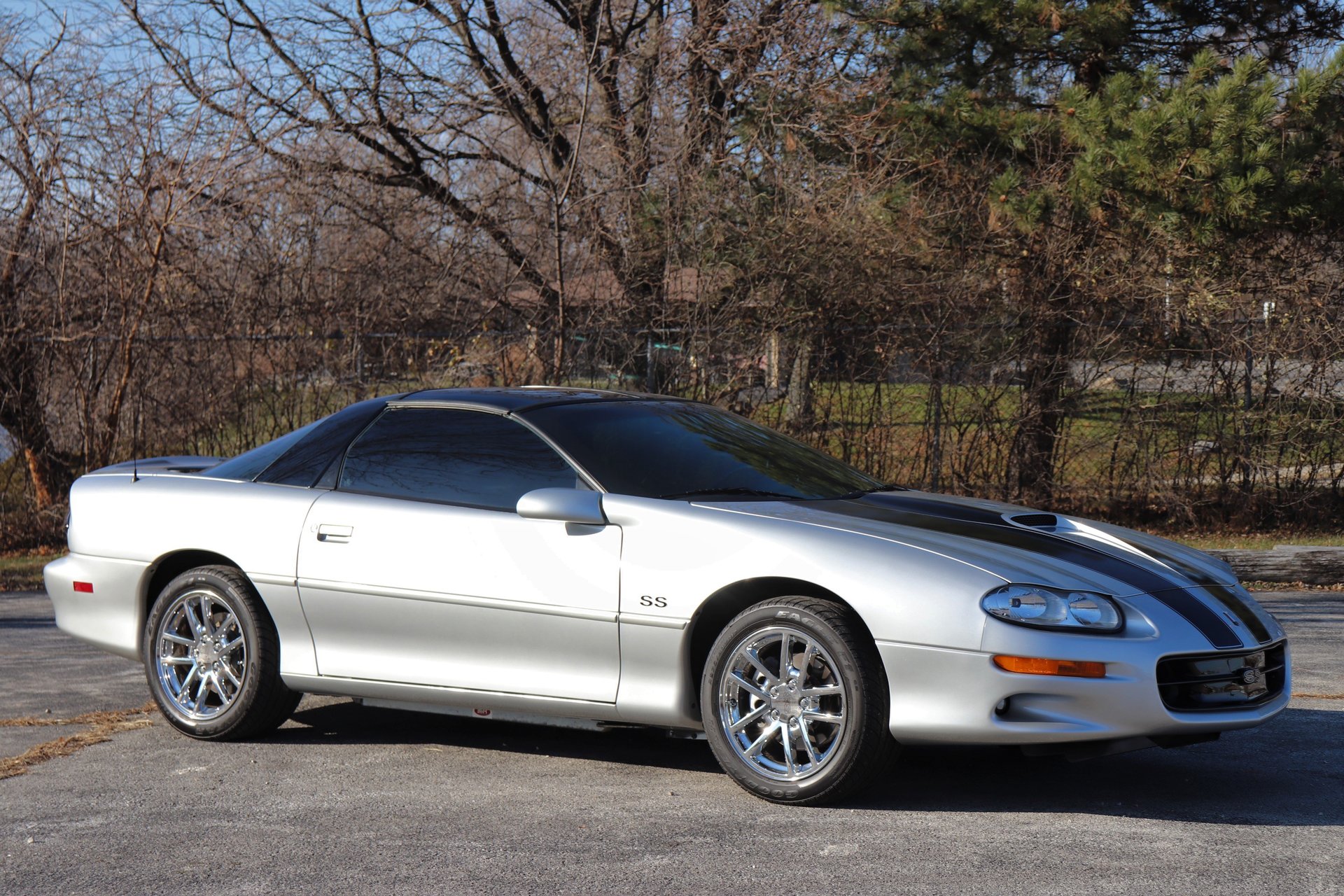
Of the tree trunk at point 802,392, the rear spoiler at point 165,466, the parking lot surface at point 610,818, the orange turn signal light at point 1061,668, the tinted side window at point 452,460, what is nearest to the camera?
the parking lot surface at point 610,818

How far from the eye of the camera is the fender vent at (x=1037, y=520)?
5.30 meters

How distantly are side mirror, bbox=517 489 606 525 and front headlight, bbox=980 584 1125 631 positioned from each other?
1433mm

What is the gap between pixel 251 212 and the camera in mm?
13039

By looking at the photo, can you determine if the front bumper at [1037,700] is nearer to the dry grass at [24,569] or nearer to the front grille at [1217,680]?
the front grille at [1217,680]

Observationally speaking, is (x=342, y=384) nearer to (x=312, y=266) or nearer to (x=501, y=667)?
(x=312, y=266)

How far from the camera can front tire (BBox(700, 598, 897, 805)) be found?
4.56 meters

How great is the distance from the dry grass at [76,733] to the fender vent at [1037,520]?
3861 mm

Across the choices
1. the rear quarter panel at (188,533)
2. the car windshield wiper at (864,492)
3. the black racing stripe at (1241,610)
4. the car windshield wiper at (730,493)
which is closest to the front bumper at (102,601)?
the rear quarter panel at (188,533)

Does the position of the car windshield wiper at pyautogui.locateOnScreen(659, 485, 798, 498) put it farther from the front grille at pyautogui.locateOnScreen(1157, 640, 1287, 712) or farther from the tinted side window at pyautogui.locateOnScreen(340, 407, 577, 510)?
the front grille at pyautogui.locateOnScreen(1157, 640, 1287, 712)

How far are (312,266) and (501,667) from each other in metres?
8.91

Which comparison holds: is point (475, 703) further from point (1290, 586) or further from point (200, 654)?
point (1290, 586)

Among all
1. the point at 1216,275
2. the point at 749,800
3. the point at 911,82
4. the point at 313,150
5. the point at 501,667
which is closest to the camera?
the point at 749,800

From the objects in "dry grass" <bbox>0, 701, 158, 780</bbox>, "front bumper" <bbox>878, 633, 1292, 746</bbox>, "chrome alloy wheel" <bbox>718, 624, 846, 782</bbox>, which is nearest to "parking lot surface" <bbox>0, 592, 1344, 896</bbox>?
"dry grass" <bbox>0, 701, 158, 780</bbox>

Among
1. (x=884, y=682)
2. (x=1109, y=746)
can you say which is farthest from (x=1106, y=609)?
(x=884, y=682)
